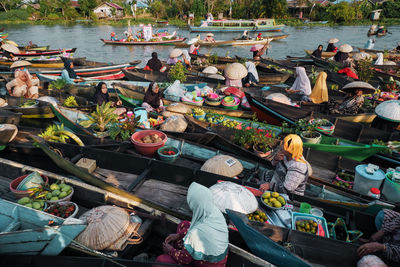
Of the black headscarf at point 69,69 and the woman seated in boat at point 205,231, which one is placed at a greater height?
the black headscarf at point 69,69

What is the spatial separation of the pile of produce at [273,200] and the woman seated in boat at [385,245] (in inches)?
39.0

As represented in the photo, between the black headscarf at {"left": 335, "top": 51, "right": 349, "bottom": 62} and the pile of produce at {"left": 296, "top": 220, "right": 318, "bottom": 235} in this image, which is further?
the black headscarf at {"left": 335, "top": 51, "right": 349, "bottom": 62}

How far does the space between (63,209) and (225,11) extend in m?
52.4

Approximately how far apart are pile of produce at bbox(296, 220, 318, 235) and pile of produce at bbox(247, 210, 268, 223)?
0.41 metres

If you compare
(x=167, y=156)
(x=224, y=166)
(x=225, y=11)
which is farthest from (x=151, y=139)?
(x=225, y=11)

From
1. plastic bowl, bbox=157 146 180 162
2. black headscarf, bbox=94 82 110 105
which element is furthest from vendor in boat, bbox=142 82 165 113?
plastic bowl, bbox=157 146 180 162

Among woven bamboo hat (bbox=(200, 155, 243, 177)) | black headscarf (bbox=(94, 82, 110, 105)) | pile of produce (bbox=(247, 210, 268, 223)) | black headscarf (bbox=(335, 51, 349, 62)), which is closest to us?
pile of produce (bbox=(247, 210, 268, 223))

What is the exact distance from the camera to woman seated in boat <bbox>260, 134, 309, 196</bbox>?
3.51 m

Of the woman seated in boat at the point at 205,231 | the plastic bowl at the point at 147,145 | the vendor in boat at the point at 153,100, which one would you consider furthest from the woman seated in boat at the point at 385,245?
the vendor in boat at the point at 153,100

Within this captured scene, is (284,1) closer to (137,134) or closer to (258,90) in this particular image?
(258,90)

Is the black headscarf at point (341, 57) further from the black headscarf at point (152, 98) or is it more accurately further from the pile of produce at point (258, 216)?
the pile of produce at point (258, 216)

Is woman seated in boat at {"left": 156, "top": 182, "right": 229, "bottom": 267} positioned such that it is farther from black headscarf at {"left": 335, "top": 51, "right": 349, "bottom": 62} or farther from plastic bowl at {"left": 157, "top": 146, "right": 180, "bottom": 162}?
black headscarf at {"left": 335, "top": 51, "right": 349, "bottom": 62}

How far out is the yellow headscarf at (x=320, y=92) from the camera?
294 inches

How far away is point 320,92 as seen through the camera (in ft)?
25.0
